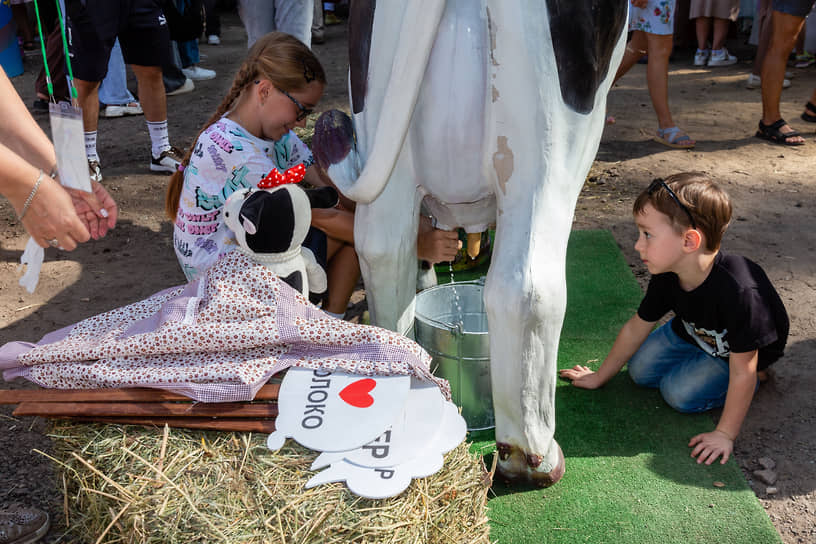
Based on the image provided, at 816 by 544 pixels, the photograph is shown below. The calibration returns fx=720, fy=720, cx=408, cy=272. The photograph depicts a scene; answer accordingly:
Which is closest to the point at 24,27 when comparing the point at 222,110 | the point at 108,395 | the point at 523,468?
the point at 222,110

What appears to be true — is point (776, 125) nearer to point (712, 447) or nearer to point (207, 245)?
point (712, 447)

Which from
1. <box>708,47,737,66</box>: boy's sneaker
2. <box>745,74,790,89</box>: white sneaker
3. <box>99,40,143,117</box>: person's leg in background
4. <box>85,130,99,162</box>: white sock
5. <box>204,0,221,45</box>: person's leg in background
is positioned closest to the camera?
<box>85,130,99,162</box>: white sock

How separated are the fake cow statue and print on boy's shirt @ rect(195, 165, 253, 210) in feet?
1.67

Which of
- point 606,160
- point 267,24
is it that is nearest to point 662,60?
point 606,160

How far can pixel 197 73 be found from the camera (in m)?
7.04

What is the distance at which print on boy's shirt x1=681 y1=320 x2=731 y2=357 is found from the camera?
220cm

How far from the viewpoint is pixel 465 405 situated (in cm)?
221

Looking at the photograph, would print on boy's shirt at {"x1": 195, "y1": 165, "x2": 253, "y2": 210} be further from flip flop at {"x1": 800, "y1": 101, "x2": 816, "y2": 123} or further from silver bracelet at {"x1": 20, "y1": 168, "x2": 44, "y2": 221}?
flip flop at {"x1": 800, "y1": 101, "x2": 816, "y2": 123}

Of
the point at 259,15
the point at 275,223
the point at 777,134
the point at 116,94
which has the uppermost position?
the point at 259,15

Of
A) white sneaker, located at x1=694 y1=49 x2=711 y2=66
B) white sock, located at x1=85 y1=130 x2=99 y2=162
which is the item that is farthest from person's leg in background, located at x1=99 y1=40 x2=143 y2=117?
white sneaker, located at x1=694 y1=49 x2=711 y2=66

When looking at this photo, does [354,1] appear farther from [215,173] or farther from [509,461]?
[509,461]

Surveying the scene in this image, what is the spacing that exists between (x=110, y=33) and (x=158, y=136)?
2.52 feet

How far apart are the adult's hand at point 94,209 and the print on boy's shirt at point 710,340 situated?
1754 millimetres

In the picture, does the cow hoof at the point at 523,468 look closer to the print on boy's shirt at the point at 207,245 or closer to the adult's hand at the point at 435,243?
the adult's hand at the point at 435,243
